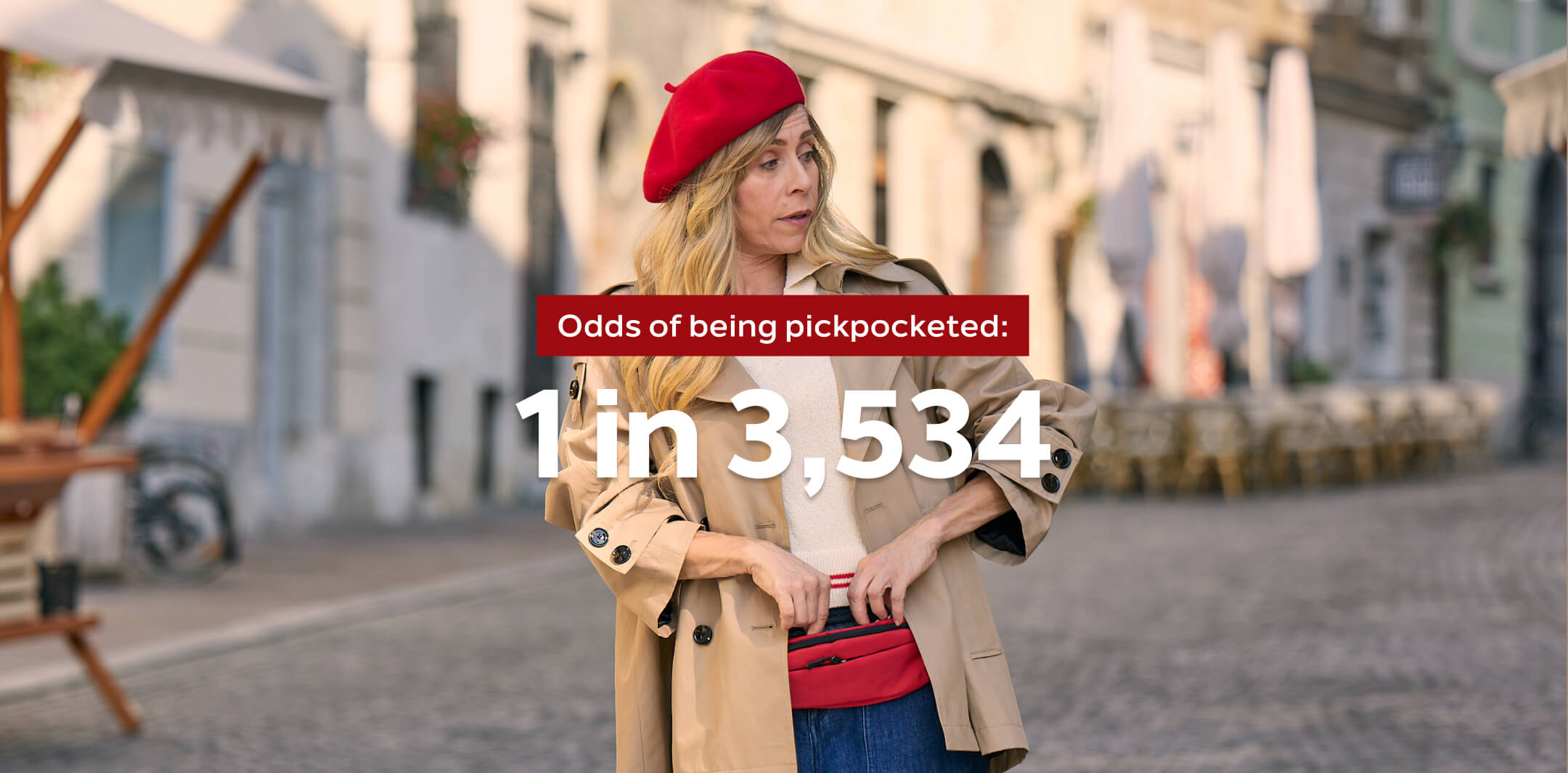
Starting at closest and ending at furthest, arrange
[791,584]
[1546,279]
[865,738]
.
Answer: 1. [791,584]
2. [865,738]
3. [1546,279]

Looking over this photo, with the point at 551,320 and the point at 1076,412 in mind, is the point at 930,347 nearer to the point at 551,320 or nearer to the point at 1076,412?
the point at 1076,412

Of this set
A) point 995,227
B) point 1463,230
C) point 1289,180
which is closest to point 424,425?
point 1289,180

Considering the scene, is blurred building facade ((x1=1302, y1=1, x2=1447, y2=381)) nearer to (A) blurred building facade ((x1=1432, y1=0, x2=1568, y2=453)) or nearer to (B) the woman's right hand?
(A) blurred building facade ((x1=1432, y1=0, x2=1568, y2=453))

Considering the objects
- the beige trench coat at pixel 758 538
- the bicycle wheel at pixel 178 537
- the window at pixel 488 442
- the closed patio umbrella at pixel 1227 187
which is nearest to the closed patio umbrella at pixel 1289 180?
the closed patio umbrella at pixel 1227 187

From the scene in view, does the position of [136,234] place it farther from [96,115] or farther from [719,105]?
[719,105]

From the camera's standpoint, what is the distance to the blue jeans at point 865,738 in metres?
2.17

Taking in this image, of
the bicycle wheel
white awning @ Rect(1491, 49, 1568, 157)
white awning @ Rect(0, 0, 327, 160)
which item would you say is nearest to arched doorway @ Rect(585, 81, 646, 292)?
the bicycle wheel

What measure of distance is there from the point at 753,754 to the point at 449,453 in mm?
13036

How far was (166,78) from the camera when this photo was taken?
612cm

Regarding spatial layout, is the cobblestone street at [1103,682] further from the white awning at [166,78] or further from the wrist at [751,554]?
the wrist at [751,554]

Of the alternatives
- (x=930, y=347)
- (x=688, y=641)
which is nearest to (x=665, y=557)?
(x=688, y=641)

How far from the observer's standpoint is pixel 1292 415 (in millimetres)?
16219

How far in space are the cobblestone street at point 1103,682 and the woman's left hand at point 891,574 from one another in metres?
3.51

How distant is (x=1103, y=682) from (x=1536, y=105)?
2.69 m
